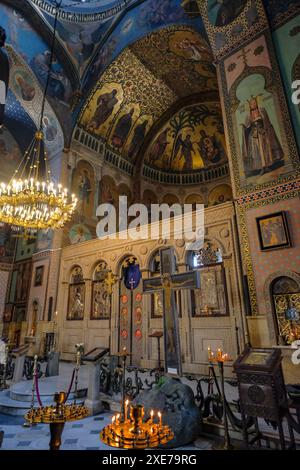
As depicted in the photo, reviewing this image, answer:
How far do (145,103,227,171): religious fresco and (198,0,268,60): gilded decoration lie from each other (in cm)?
718

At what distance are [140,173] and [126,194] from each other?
1909 millimetres

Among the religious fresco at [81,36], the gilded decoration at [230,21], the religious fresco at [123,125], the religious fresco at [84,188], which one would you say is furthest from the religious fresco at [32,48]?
the gilded decoration at [230,21]

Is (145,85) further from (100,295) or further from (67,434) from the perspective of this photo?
(67,434)

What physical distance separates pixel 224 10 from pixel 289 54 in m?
3.32

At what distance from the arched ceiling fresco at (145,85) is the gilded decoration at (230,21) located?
5.26 feet

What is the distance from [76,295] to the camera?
1353 centimetres

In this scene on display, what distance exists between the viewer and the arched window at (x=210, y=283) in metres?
9.39

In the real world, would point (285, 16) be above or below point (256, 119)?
above

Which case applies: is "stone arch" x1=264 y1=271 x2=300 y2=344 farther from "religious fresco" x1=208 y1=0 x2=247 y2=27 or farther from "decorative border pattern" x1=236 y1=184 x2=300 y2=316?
"religious fresco" x1=208 y1=0 x2=247 y2=27

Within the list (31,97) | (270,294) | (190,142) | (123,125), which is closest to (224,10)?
(123,125)

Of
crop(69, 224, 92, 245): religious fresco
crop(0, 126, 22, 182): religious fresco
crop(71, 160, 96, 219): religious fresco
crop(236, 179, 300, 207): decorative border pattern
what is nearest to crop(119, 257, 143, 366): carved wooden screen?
crop(69, 224, 92, 245): religious fresco

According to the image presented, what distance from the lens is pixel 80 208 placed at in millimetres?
15508

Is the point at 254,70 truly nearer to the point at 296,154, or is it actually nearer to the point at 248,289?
the point at 296,154
